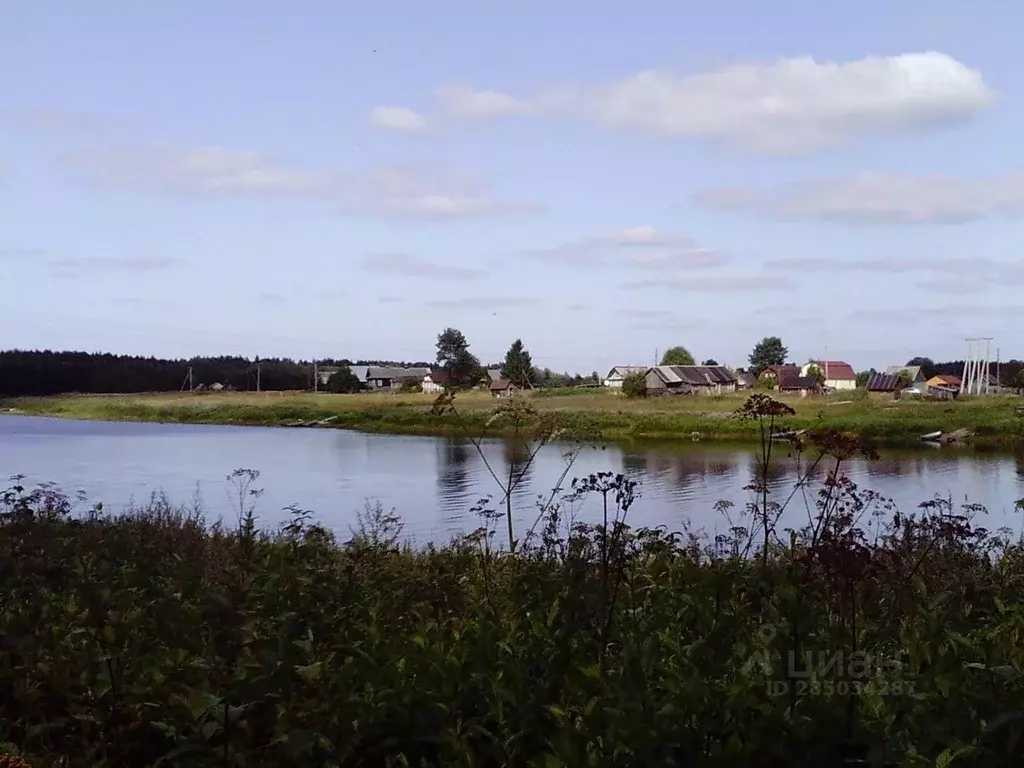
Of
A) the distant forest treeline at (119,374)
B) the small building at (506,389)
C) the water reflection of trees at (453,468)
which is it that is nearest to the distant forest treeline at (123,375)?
the distant forest treeline at (119,374)

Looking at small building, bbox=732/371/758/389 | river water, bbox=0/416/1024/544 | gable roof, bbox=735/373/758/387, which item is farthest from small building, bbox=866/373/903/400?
river water, bbox=0/416/1024/544

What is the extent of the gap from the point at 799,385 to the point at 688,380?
811cm

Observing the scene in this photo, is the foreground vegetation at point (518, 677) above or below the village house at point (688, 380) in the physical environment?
→ below

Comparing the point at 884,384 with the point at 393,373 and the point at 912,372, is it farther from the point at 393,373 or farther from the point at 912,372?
the point at 393,373

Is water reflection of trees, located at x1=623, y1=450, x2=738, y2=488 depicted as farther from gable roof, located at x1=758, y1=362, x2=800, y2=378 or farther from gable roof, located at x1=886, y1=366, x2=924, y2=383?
gable roof, located at x1=886, y1=366, x2=924, y2=383

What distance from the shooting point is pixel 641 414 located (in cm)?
4228

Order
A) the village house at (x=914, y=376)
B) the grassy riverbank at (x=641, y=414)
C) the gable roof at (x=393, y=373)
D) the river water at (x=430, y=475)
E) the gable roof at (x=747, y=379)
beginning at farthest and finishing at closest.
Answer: the gable roof at (x=393, y=373), the gable roof at (x=747, y=379), the village house at (x=914, y=376), the grassy riverbank at (x=641, y=414), the river water at (x=430, y=475)

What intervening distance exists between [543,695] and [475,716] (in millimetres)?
219

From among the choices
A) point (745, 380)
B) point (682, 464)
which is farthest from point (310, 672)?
point (745, 380)

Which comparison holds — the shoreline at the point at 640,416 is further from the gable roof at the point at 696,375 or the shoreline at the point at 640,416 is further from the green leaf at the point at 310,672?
the green leaf at the point at 310,672

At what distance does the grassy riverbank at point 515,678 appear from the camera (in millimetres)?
2443

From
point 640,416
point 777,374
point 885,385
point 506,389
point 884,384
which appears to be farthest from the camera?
point 777,374

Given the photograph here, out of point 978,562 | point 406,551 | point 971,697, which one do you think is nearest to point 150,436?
point 406,551

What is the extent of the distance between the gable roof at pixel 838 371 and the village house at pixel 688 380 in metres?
14.9
